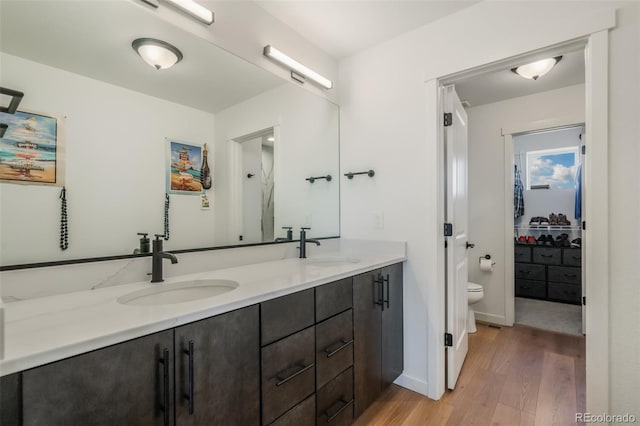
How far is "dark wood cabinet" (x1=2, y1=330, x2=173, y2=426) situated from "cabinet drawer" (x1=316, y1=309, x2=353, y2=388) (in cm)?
65

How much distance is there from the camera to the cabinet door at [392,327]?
1.79m

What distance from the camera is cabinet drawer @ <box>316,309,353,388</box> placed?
1335mm

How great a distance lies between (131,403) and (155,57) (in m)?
1.37

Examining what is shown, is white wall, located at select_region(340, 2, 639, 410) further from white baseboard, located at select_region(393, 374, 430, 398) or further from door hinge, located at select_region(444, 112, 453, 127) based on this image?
door hinge, located at select_region(444, 112, 453, 127)

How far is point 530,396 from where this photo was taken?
1.85 m

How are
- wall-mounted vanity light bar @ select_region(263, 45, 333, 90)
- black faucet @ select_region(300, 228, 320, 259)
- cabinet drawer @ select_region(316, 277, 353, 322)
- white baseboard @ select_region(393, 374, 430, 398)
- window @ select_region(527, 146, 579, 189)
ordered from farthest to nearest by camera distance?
1. window @ select_region(527, 146, 579, 189)
2. black faucet @ select_region(300, 228, 320, 259)
3. white baseboard @ select_region(393, 374, 430, 398)
4. wall-mounted vanity light bar @ select_region(263, 45, 333, 90)
5. cabinet drawer @ select_region(316, 277, 353, 322)

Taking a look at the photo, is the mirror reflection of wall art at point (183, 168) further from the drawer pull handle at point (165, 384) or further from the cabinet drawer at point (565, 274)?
the cabinet drawer at point (565, 274)

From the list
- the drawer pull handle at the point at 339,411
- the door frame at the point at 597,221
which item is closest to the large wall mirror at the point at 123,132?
the drawer pull handle at the point at 339,411

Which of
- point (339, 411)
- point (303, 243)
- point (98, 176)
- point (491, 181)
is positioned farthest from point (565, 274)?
point (98, 176)

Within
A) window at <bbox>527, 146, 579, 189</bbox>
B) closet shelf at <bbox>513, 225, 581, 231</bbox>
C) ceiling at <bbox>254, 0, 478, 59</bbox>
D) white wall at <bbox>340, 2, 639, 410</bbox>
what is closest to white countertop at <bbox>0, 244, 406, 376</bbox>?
white wall at <bbox>340, 2, 639, 410</bbox>

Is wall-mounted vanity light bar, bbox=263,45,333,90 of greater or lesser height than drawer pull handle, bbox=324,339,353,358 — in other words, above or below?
above

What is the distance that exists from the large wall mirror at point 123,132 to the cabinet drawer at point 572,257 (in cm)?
391

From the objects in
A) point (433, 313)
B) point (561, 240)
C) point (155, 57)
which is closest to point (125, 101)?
point (155, 57)

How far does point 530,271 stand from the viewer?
4031mm
